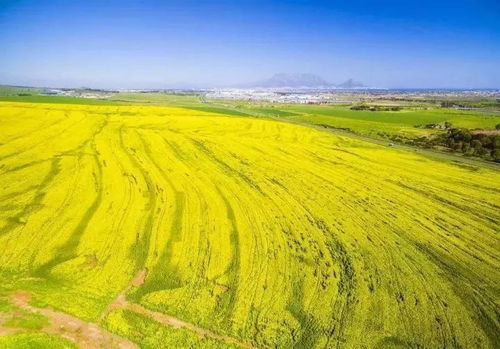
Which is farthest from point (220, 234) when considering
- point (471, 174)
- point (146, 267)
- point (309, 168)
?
point (471, 174)

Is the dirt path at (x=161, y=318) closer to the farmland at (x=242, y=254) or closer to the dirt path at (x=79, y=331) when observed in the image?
the farmland at (x=242, y=254)

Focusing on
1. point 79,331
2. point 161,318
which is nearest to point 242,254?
point 161,318

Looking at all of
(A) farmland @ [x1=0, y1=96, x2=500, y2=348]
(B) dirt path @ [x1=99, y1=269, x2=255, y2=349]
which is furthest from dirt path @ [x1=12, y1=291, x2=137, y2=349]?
(B) dirt path @ [x1=99, y1=269, x2=255, y2=349]

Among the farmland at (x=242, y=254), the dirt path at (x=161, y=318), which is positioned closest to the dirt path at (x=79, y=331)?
the farmland at (x=242, y=254)

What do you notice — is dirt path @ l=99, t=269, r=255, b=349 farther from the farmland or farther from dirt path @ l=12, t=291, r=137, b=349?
dirt path @ l=12, t=291, r=137, b=349

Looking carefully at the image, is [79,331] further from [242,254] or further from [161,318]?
[242,254]

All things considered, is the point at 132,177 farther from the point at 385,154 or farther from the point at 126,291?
the point at 385,154
